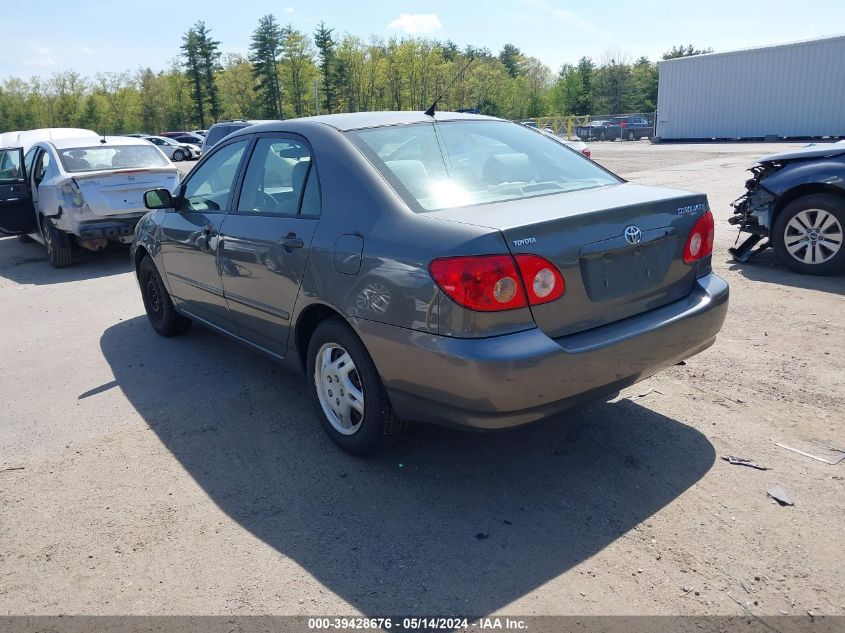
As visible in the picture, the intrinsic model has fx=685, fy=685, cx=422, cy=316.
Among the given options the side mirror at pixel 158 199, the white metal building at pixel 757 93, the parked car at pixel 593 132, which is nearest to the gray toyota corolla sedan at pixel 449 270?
the side mirror at pixel 158 199

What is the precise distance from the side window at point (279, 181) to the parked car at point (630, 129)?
45.9 meters

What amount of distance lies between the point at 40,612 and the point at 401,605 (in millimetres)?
1385

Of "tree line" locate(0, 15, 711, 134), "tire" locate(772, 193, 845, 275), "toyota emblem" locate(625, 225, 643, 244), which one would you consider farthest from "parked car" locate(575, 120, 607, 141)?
"toyota emblem" locate(625, 225, 643, 244)

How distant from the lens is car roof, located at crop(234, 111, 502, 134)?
3799 mm

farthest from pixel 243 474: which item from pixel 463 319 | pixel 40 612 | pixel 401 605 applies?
pixel 463 319

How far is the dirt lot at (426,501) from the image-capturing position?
2.60 m

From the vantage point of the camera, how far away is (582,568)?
8.75 ft

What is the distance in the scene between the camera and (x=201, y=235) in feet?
15.2

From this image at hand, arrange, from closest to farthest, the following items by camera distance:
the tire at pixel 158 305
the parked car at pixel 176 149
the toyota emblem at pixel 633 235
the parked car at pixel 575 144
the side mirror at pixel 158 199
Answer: the toyota emblem at pixel 633 235 < the parked car at pixel 575 144 < the side mirror at pixel 158 199 < the tire at pixel 158 305 < the parked car at pixel 176 149

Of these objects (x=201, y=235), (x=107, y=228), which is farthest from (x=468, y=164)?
(x=107, y=228)

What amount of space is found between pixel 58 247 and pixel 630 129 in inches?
1700

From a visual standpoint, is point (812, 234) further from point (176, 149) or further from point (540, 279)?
point (176, 149)

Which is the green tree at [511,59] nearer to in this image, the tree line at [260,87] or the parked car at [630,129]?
the tree line at [260,87]

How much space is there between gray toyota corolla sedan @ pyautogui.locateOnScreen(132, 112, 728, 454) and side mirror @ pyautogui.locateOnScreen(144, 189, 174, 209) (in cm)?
76
